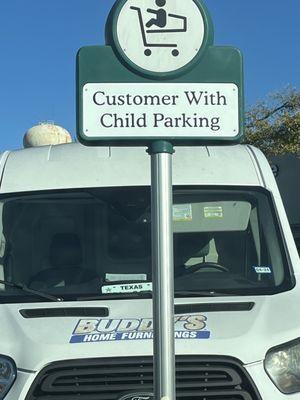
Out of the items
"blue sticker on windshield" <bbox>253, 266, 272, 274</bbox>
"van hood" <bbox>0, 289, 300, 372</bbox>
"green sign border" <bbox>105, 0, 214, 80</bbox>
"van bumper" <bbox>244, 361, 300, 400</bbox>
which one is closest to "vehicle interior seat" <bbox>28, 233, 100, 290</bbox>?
"van hood" <bbox>0, 289, 300, 372</bbox>

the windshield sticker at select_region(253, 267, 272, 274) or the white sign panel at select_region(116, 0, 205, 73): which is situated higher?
the white sign panel at select_region(116, 0, 205, 73)

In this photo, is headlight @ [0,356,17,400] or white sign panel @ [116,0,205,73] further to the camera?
headlight @ [0,356,17,400]

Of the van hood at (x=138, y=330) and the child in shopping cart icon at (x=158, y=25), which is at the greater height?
the child in shopping cart icon at (x=158, y=25)

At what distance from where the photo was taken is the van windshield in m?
4.10

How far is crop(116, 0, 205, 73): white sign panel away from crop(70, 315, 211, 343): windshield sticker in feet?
4.34

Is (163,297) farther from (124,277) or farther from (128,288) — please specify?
(124,277)

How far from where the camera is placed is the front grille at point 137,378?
3.24 m

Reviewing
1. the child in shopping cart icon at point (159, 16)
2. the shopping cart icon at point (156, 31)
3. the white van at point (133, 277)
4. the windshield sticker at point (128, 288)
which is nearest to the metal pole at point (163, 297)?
the white van at point (133, 277)

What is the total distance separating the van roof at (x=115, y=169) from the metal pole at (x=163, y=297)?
169 cm

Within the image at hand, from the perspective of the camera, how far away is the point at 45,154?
4.81m

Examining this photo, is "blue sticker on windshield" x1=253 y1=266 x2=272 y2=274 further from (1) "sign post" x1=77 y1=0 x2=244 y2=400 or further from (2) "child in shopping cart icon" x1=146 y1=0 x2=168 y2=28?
(2) "child in shopping cart icon" x1=146 y1=0 x2=168 y2=28

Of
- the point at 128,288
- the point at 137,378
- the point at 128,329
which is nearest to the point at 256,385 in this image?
the point at 137,378

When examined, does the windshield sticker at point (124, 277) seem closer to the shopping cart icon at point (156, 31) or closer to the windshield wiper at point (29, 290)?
the windshield wiper at point (29, 290)

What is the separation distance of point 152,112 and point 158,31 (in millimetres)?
343
